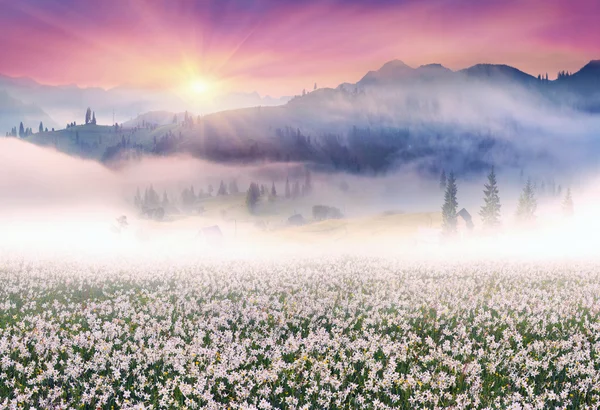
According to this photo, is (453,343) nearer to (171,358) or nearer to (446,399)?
(446,399)

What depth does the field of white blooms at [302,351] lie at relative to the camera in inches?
408

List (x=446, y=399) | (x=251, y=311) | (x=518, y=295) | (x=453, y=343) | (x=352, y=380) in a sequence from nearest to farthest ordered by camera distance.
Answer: (x=446, y=399), (x=352, y=380), (x=453, y=343), (x=251, y=311), (x=518, y=295)

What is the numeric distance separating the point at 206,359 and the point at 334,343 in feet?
11.4

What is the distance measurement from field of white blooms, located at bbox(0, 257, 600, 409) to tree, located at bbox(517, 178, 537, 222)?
358ft

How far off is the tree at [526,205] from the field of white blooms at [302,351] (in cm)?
10924

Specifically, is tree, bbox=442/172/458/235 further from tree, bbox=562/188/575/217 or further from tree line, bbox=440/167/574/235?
tree, bbox=562/188/575/217

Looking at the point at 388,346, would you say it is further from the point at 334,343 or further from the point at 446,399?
the point at 446,399

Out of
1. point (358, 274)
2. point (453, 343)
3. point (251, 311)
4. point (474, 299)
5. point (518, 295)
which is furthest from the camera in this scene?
point (358, 274)

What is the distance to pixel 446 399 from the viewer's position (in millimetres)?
10406

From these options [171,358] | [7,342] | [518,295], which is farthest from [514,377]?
[7,342]

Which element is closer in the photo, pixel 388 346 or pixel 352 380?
pixel 352 380

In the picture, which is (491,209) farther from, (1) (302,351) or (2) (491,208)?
(1) (302,351)

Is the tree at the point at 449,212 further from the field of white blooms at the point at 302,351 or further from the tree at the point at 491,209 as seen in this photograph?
the field of white blooms at the point at 302,351

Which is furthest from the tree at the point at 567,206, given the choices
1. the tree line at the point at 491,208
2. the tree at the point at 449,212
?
the tree at the point at 449,212
